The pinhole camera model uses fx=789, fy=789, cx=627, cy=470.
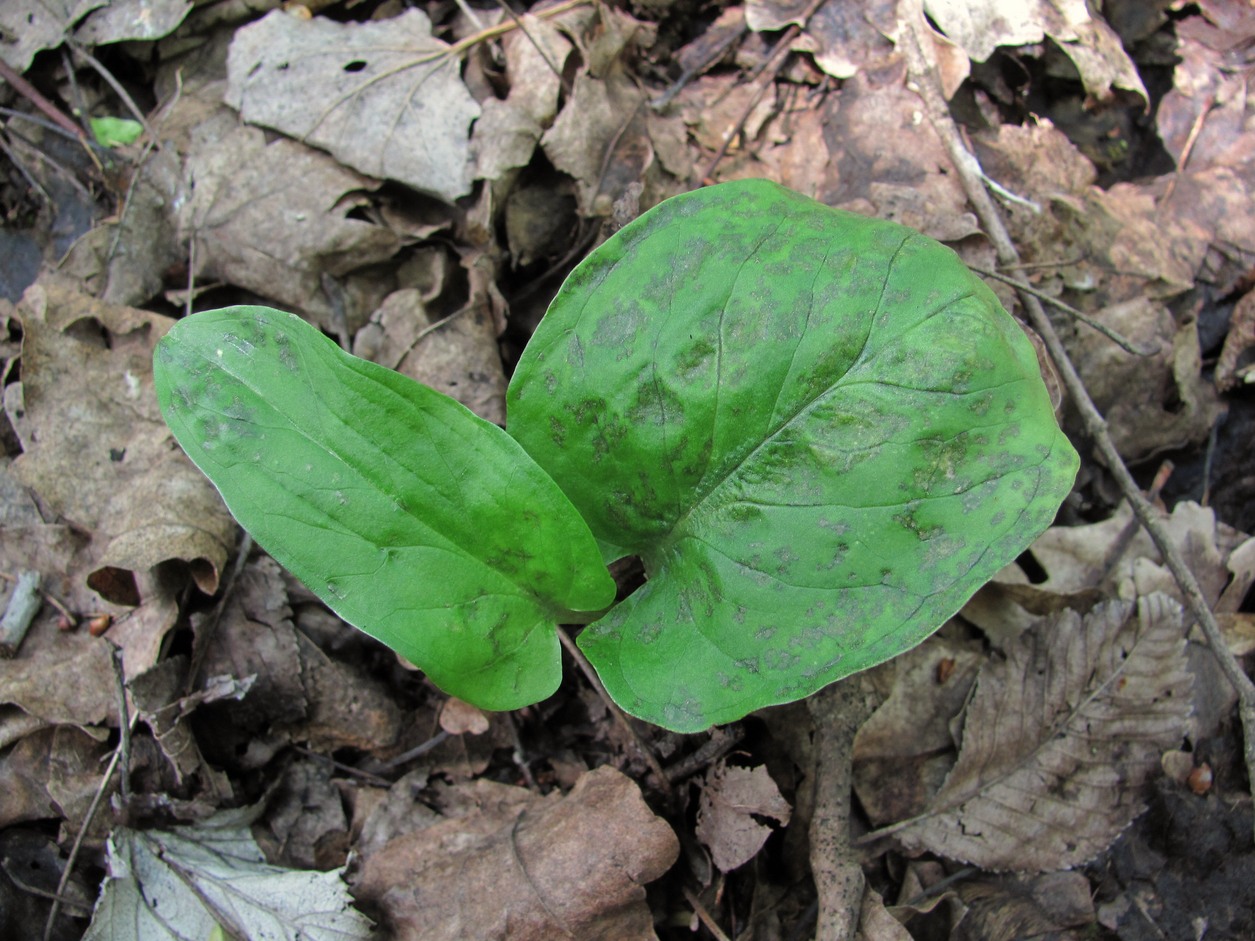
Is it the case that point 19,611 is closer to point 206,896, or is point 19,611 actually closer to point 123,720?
point 123,720

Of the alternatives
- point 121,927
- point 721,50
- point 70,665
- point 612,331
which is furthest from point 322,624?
point 721,50

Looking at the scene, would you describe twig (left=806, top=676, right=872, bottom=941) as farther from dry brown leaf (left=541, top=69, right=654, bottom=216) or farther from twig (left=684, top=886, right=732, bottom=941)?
dry brown leaf (left=541, top=69, right=654, bottom=216)

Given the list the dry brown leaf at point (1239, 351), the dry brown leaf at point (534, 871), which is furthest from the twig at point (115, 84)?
the dry brown leaf at point (1239, 351)

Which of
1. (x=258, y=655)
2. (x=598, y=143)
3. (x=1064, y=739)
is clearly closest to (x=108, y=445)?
(x=258, y=655)

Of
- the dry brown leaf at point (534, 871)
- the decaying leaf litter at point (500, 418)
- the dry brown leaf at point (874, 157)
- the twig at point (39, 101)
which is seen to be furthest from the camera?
the twig at point (39, 101)

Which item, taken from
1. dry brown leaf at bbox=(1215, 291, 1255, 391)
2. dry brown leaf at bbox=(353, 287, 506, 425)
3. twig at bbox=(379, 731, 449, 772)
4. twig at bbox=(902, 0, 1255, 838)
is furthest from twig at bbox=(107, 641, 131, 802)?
dry brown leaf at bbox=(1215, 291, 1255, 391)

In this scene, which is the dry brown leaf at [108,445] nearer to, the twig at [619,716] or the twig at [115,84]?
the twig at [115,84]

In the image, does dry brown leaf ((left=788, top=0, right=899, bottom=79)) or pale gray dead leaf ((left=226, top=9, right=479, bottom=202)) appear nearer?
pale gray dead leaf ((left=226, top=9, right=479, bottom=202))
